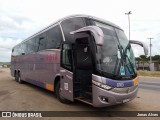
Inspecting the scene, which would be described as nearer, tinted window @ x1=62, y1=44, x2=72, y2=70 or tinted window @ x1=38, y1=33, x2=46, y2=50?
tinted window @ x1=62, y1=44, x2=72, y2=70

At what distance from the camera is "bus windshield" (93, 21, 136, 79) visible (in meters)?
Answer: 7.32

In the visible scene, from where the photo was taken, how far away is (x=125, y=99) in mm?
7492

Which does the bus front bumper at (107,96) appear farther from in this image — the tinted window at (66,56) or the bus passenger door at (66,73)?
the tinted window at (66,56)

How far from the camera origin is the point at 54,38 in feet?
33.6

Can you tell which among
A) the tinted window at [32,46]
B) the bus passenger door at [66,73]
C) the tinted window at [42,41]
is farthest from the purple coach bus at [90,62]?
the tinted window at [32,46]

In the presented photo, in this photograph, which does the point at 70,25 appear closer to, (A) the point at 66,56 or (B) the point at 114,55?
(A) the point at 66,56

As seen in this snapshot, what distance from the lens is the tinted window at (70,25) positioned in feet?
27.8

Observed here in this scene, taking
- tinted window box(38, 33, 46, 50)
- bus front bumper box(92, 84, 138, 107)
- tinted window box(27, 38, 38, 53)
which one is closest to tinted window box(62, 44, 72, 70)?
bus front bumper box(92, 84, 138, 107)

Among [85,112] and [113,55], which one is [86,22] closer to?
[113,55]

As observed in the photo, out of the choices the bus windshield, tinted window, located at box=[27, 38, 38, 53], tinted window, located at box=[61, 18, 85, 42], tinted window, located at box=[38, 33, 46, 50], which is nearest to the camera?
the bus windshield

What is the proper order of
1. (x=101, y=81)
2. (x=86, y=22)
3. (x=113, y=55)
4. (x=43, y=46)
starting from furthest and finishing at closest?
(x=43, y=46) < (x=86, y=22) < (x=113, y=55) < (x=101, y=81)

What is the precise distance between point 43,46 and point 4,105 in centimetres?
407

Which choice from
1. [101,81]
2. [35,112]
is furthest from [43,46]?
[101,81]

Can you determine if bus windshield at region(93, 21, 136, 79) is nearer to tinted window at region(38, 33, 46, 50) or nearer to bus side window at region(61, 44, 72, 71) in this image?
bus side window at region(61, 44, 72, 71)
